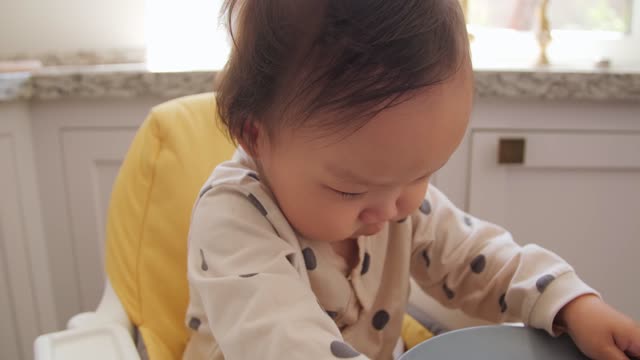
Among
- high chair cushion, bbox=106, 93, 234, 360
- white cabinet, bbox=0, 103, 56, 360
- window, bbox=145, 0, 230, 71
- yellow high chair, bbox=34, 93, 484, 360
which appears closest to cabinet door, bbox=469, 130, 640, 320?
yellow high chair, bbox=34, 93, 484, 360

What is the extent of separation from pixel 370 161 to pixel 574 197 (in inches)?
34.3

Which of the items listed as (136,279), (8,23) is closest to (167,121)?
(136,279)

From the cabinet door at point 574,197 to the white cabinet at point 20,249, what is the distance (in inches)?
33.4

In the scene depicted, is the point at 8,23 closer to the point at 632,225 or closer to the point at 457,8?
the point at 457,8

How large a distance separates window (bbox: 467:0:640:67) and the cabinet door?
15.4 inches

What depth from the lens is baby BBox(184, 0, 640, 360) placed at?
0.44 m

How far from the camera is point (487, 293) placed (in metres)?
0.70

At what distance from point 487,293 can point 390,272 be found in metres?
0.12

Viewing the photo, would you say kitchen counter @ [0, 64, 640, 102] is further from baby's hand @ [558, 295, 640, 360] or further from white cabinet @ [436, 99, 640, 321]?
baby's hand @ [558, 295, 640, 360]

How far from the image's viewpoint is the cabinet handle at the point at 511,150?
114cm

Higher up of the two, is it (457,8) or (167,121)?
(457,8)

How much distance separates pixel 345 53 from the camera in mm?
438

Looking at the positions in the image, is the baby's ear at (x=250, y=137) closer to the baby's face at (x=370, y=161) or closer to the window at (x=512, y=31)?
the baby's face at (x=370, y=161)

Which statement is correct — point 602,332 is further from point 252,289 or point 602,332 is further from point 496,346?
point 252,289
